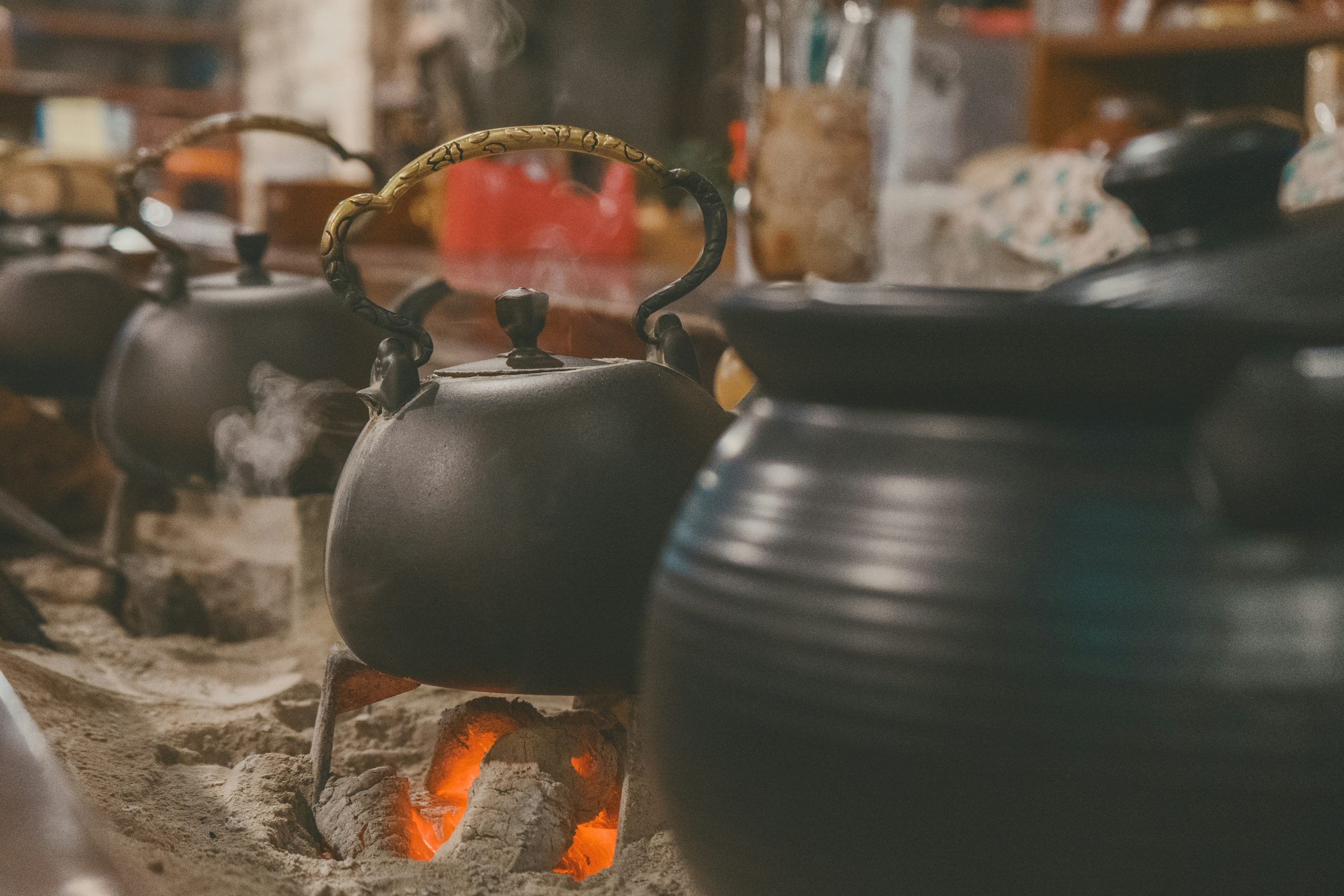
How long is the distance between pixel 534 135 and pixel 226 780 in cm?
72

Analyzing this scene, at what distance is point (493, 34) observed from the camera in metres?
6.34

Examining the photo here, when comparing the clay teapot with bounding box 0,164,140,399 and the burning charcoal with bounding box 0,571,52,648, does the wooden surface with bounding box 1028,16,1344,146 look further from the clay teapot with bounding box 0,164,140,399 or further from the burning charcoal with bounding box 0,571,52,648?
the burning charcoal with bounding box 0,571,52,648

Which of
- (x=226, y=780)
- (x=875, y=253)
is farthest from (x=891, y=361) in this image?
(x=875, y=253)

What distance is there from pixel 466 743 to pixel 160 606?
42.0 inches

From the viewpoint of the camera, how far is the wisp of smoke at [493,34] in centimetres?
631

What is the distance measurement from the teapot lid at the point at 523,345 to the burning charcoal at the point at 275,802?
Answer: 0.45 metres

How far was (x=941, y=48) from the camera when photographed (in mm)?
3668

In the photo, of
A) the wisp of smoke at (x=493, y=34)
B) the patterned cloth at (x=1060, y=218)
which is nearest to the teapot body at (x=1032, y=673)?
the patterned cloth at (x=1060, y=218)

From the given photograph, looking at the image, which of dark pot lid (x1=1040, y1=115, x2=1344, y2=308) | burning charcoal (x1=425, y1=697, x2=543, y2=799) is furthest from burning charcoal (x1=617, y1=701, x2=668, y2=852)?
dark pot lid (x1=1040, y1=115, x2=1344, y2=308)

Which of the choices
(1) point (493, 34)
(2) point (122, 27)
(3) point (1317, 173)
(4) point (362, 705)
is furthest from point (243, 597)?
(2) point (122, 27)

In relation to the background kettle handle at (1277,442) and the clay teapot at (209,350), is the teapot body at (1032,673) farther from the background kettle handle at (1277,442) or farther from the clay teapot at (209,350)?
the clay teapot at (209,350)

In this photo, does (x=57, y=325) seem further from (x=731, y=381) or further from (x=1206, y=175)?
(x=1206, y=175)

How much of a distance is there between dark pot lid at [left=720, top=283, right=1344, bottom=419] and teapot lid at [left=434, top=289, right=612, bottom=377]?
532 mm

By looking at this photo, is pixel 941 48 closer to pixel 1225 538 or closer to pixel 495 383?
pixel 495 383
